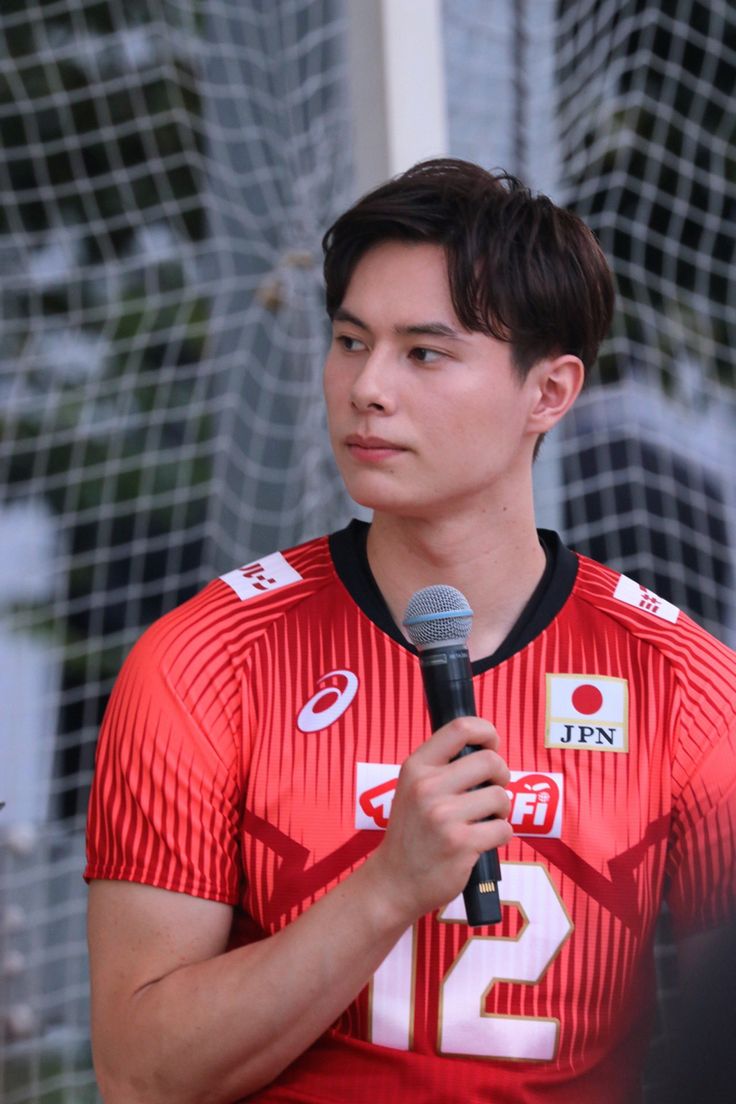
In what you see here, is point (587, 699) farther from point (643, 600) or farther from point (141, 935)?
point (141, 935)

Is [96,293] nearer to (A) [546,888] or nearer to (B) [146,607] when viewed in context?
(B) [146,607]

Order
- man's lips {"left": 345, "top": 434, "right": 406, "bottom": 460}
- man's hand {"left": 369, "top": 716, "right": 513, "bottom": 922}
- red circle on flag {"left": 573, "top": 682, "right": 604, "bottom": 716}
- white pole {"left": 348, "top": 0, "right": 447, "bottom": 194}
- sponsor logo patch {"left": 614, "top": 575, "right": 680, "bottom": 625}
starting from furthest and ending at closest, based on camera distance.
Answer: white pole {"left": 348, "top": 0, "right": 447, "bottom": 194}, sponsor logo patch {"left": 614, "top": 575, "right": 680, "bottom": 625}, red circle on flag {"left": 573, "top": 682, "right": 604, "bottom": 716}, man's lips {"left": 345, "top": 434, "right": 406, "bottom": 460}, man's hand {"left": 369, "top": 716, "right": 513, "bottom": 922}

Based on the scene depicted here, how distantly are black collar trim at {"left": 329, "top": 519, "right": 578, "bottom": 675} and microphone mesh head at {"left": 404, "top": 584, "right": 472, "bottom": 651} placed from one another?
394 millimetres

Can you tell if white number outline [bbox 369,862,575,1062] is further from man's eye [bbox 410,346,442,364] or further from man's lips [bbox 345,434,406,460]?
man's eye [bbox 410,346,442,364]

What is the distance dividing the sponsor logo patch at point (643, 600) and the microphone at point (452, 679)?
59 cm

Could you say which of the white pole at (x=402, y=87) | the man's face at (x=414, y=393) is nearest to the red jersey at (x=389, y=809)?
the man's face at (x=414, y=393)

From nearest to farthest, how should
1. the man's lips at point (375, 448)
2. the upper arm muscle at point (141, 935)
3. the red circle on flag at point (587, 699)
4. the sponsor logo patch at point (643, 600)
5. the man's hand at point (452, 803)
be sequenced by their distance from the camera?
the man's hand at point (452, 803) → the upper arm muscle at point (141, 935) → the man's lips at point (375, 448) → the red circle on flag at point (587, 699) → the sponsor logo patch at point (643, 600)

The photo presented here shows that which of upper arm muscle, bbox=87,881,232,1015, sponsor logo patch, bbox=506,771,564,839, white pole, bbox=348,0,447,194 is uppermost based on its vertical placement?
white pole, bbox=348,0,447,194

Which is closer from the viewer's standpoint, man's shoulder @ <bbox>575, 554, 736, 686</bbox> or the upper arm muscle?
the upper arm muscle

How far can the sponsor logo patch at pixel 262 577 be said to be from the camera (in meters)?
2.06

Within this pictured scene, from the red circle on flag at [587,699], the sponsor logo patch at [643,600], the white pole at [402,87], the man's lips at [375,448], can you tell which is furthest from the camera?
the white pole at [402,87]

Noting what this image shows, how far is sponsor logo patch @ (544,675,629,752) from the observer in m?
1.96

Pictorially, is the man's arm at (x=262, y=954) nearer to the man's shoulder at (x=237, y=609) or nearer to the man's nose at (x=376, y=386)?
the man's shoulder at (x=237, y=609)

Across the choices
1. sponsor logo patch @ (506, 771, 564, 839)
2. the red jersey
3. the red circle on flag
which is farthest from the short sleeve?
the red circle on flag
